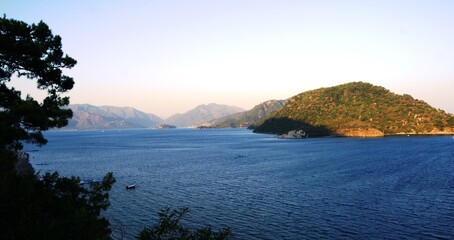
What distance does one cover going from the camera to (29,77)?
98.3ft

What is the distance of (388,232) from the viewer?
46219 mm

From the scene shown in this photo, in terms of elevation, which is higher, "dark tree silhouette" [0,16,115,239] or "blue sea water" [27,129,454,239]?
"dark tree silhouette" [0,16,115,239]

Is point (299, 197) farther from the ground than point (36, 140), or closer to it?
closer to it

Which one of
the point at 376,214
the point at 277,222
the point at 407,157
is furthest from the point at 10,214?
the point at 407,157

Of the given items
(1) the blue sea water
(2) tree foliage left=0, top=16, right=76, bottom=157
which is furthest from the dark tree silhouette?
(1) the blue sea water

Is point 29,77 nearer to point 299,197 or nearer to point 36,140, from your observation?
point 36,140

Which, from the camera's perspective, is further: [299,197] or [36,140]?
[299,197]

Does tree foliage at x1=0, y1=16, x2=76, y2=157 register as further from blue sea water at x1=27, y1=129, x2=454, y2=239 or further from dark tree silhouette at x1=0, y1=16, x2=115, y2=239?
blue sea water at x1=27, y1=129, x2=454, y2=239

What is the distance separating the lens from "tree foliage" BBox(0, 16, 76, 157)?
27.0 meters

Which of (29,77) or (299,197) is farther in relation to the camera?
(299,197)

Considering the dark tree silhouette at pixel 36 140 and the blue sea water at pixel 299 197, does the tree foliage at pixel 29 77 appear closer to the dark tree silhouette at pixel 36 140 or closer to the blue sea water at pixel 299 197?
the dark tree silhouette at pixel 36 140

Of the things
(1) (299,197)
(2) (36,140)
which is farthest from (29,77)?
(1) (299,197)

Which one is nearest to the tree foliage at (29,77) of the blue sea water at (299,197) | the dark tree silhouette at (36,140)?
the dark tree silhouette at (36,140)

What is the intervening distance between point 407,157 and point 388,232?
89022 mm
